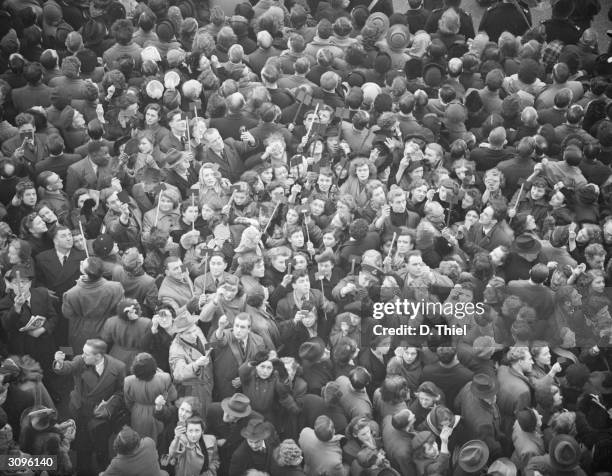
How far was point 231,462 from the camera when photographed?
39.0ft

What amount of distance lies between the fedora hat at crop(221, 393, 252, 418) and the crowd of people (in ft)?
0.35

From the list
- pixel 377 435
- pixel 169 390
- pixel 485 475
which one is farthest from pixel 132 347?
pixel 485 475

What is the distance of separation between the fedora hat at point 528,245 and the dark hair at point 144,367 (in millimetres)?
3977

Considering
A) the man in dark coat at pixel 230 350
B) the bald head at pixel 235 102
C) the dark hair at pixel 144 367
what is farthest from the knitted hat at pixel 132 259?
the bald head at pixel 235 102

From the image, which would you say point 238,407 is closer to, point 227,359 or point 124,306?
point 227,359

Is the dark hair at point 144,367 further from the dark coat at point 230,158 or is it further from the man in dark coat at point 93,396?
the dark coat at point 230,158

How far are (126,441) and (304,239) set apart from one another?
10.3 feet

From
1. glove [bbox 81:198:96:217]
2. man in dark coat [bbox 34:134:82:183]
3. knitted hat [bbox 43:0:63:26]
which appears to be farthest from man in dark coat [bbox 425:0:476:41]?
glove [bbox 81:198:96:217]

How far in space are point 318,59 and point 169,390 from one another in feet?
17.2

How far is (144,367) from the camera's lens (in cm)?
1191

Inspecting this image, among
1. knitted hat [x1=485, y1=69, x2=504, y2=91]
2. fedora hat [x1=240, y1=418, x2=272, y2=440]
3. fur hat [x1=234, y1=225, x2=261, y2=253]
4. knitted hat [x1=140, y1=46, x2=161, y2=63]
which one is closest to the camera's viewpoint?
fedora hat [x1=240, y1=418, x2=272, y2=440]

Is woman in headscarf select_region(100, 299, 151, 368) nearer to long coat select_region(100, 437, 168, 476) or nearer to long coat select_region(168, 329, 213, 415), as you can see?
long coat select_region(168, 329, 213, 415)

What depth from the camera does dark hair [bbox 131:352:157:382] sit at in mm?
11906

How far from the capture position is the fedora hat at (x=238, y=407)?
11.9 meters
